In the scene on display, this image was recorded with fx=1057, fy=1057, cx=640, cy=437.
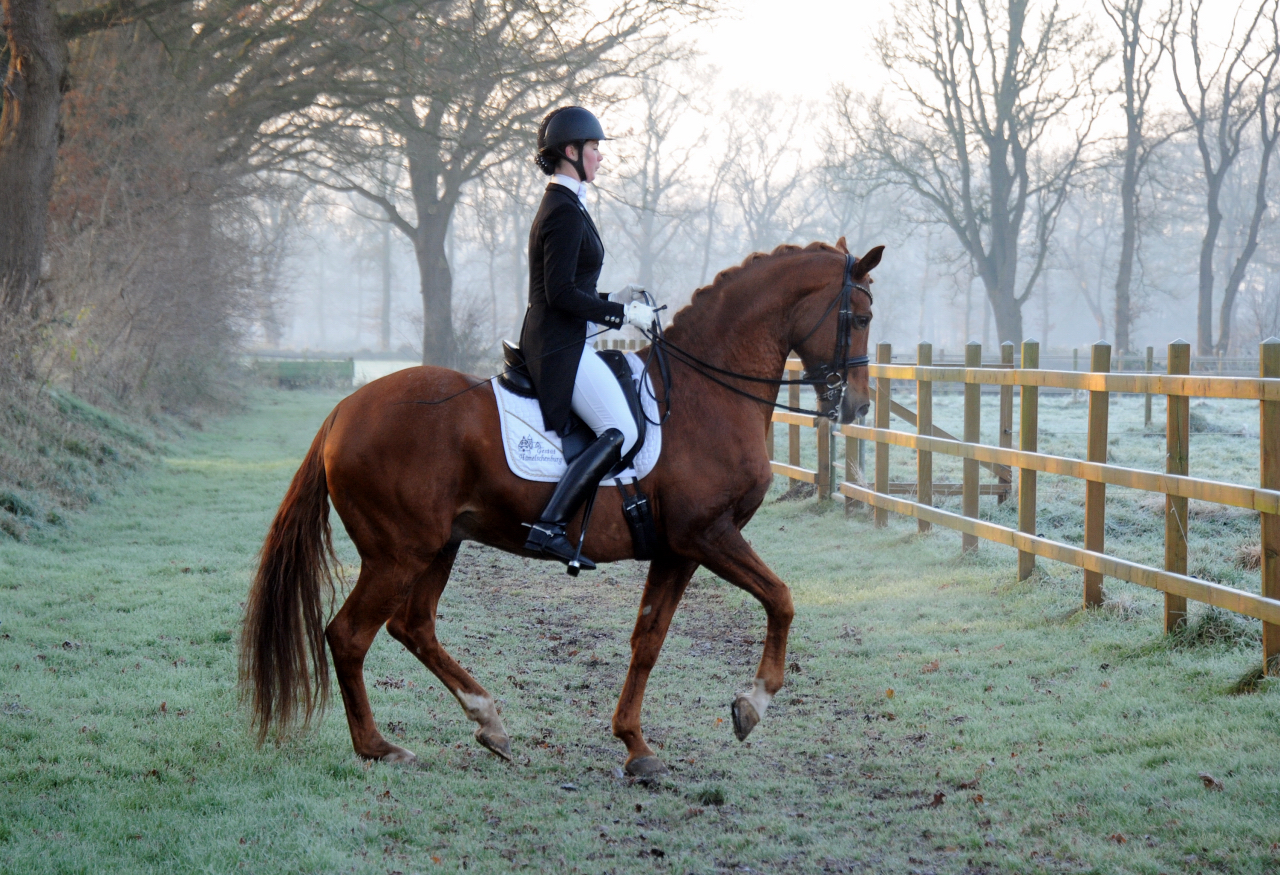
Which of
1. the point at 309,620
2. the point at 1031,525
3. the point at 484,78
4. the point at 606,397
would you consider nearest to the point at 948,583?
the point at 1031,525

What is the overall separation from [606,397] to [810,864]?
2.08 metres

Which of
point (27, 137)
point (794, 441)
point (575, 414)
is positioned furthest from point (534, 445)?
point (27, 137)

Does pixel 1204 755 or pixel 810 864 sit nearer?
pixel 810 864

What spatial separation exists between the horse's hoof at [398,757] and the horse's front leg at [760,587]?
144 cm

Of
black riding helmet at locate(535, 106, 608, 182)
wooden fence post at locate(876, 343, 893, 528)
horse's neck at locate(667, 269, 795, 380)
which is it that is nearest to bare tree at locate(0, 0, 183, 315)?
wooden fence post at locate(876, 343, 893, 528)

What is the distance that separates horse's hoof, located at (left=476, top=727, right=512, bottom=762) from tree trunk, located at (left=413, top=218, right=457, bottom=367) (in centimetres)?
2646


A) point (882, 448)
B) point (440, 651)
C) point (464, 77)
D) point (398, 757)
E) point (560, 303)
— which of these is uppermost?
Result: point (464, 77)

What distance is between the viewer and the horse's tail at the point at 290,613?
4.55 meters

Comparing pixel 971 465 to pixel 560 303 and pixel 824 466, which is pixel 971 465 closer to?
pixel 824 466

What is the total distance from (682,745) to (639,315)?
207 cm

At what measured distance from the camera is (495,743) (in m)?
4.68

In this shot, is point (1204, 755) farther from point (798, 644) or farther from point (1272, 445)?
point (798, 644)

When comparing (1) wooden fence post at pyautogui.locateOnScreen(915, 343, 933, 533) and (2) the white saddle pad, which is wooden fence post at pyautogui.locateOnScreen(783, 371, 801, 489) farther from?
(2) the white saddle pad

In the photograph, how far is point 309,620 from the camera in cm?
470
